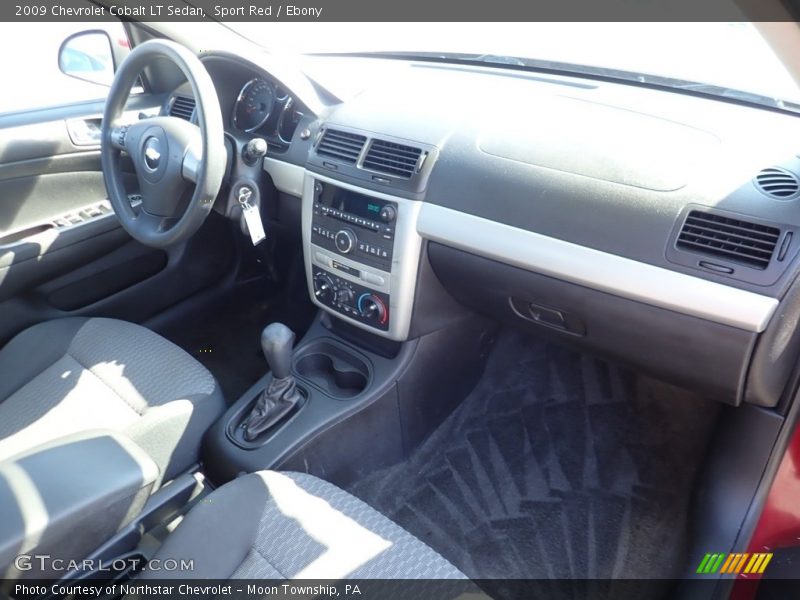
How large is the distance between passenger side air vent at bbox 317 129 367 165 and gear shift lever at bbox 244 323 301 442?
445mm

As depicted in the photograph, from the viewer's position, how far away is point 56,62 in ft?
6.50

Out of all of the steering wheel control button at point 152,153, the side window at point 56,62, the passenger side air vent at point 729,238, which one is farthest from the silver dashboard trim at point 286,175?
the passenger side air vent at point 729,238

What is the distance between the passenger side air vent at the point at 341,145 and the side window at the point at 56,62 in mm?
909

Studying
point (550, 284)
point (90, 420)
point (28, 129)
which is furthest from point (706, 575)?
point (28, 129)

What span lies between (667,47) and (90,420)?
155 centimetres

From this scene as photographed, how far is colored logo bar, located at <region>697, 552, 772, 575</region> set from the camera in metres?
1.34

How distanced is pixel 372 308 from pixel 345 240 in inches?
7.3

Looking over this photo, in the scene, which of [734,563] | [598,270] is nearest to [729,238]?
[598,270]

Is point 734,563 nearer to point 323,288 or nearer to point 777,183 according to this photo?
point 777,183

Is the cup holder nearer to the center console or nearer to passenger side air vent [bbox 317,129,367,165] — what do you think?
the center console

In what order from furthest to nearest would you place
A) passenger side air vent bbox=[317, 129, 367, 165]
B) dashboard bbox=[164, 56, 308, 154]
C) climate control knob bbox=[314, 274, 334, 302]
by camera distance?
dashboard bbox=[164, 56, 308, 154] < climate control knob bbox=[314, 274, 334, 302] < passenger side air vent bbox=[317, 129, 367, 165]

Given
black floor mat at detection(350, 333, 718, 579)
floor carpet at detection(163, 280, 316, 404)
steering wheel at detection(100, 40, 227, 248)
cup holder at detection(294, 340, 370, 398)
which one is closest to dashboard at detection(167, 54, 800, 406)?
cup holder at detection(294, 340, 370, 398)

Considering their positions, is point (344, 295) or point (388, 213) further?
point (344, 295)

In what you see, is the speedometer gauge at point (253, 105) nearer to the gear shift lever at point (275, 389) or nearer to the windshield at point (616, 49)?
the windshield at point (616, 49)
